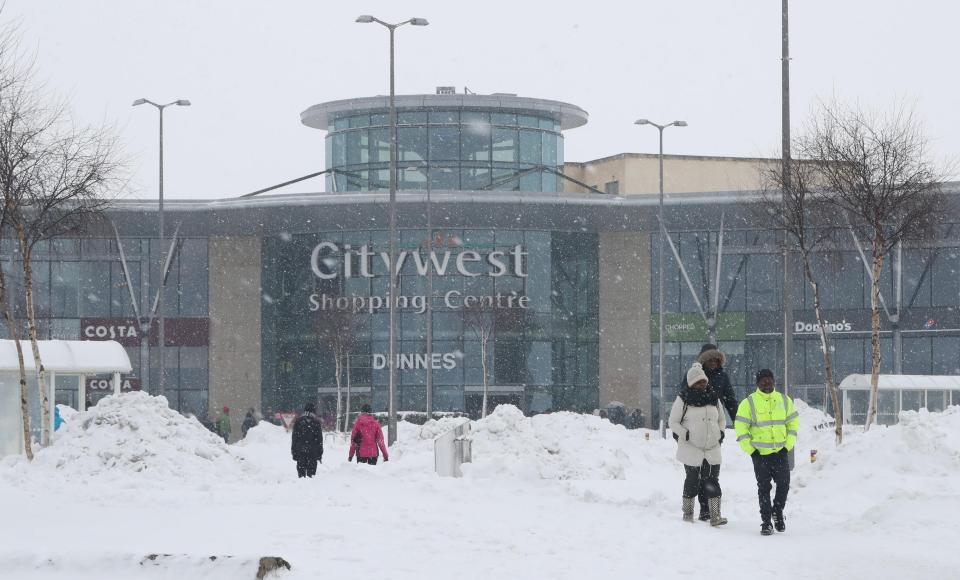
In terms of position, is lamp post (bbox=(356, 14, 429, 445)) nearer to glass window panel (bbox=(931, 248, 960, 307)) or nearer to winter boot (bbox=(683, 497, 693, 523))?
winter boot (bbox=(683, 497, 693, 523))

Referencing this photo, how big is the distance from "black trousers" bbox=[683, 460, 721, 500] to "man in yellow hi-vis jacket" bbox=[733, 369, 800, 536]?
1.32ft

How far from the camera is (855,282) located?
57.4 metres

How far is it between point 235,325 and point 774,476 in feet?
156

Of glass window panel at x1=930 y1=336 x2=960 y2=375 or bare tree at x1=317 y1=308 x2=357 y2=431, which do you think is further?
glass window panel at x1=930 y1=336 x2=960 y2=375

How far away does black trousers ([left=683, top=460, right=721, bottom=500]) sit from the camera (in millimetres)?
13531

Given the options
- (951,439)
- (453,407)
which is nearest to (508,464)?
(951,439)

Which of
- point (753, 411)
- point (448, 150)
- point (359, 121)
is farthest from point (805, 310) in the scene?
point (753, 411)

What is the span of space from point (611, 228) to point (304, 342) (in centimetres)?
1277

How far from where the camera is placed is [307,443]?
20609mm

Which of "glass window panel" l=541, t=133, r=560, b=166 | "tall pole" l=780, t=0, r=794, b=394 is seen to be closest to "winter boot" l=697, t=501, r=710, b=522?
"tall pole" l=780, t=0, r=794, b=394

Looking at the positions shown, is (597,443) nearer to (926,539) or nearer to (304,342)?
(926,539)

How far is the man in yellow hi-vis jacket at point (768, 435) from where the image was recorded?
1319 cm

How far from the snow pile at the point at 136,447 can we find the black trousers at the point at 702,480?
8320 millimetres

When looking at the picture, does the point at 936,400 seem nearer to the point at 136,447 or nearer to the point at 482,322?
the point at 482,322
